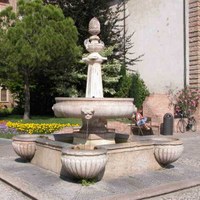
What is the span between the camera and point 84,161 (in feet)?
19.6

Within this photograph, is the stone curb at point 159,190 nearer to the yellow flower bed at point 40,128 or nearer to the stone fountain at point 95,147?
the stone fountain at point 95,147

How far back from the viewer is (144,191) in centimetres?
593

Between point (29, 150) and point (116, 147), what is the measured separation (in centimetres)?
215

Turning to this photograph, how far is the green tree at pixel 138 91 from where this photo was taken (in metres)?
19.4

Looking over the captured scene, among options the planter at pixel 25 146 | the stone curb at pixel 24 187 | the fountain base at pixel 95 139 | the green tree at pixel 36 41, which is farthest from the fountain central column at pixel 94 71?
the green tree at pixel 36 41

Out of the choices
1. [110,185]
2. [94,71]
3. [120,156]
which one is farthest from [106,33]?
[110,185]

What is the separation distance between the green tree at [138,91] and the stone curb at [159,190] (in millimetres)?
12713

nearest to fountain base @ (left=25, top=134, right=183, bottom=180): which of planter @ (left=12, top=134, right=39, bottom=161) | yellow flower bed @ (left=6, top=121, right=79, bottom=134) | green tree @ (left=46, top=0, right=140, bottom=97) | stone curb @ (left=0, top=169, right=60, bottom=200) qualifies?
planter @ (left=12, top=134, right=39, bottom=161)

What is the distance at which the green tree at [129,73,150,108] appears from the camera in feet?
63.7

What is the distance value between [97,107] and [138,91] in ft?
41.8

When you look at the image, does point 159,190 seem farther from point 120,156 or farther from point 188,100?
point 188,100

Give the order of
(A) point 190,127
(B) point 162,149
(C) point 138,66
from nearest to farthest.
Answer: (B) point 162,149, (A) point 190,127, (C) point 138,66

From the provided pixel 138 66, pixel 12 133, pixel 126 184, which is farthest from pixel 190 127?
pixel 126 184

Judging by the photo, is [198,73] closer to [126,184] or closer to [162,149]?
[162,149]
